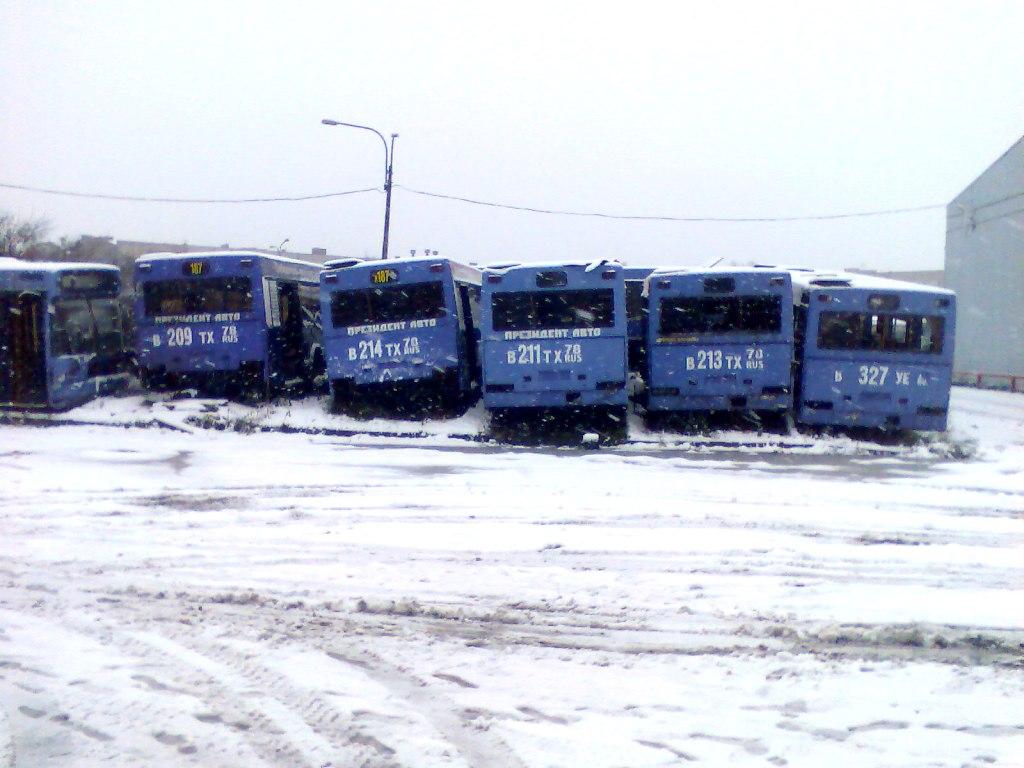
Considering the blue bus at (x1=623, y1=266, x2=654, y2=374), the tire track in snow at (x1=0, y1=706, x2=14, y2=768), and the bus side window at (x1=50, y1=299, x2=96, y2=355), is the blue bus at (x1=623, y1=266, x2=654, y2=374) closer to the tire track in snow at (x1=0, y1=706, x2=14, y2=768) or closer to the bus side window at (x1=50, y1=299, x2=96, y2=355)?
the bus side window at (x1=50, y1=299, x2=96, y2=355)

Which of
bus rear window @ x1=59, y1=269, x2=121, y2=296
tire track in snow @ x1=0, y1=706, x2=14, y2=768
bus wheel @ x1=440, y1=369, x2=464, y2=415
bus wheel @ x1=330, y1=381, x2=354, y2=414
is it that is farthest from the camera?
bus rear window @ x1=59, y1=269, x2=121, y2=296

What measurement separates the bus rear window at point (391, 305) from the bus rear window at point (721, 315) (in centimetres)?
430

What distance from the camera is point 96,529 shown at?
29.8 feet

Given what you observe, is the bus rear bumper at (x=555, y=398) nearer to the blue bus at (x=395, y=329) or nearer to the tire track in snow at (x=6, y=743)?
the blue bus at (x=395, y=329)

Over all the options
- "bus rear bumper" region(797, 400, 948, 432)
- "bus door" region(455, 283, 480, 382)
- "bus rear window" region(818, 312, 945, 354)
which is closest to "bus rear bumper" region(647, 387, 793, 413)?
"bus rear bumper" region(797, 400, 948, 432)

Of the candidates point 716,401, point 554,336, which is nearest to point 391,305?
point 554,336

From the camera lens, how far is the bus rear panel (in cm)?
1703

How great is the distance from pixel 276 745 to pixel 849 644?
3.48 metres

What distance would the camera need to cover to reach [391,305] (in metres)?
18.3

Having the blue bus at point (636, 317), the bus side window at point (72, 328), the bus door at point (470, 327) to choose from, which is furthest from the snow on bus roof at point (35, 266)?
the blue bus at point (636, 317)

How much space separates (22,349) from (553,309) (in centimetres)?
Answer: 1050

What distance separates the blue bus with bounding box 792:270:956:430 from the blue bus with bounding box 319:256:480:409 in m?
6.74

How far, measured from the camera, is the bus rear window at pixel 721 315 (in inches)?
690

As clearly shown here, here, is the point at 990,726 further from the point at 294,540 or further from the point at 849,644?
the point at 294,540
